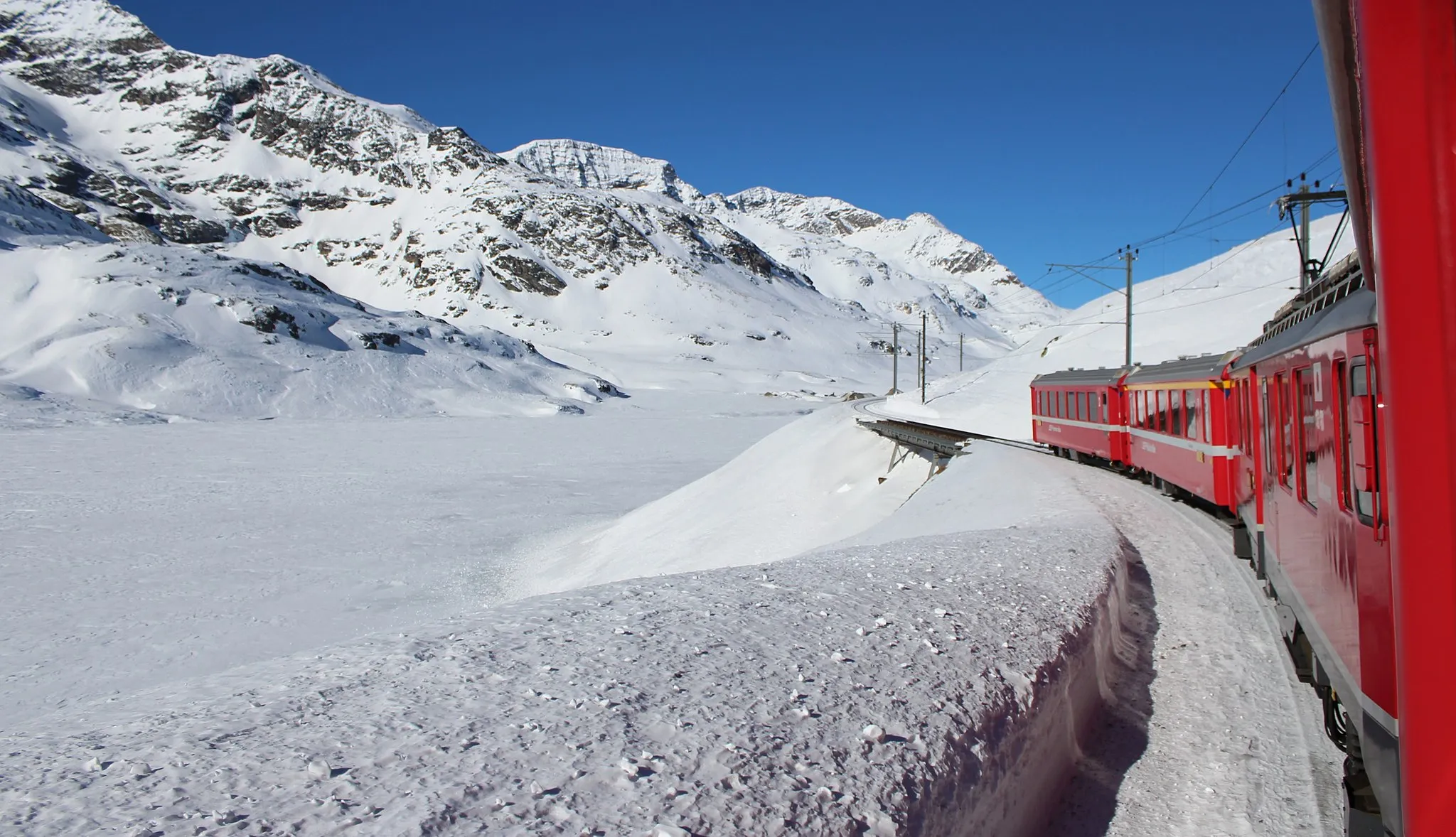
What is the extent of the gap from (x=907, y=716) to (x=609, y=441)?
202 ft

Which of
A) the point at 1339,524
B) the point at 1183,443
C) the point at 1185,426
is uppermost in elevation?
the point at 1185,426

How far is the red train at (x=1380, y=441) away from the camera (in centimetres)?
200

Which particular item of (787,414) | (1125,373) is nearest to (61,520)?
(1125,373)

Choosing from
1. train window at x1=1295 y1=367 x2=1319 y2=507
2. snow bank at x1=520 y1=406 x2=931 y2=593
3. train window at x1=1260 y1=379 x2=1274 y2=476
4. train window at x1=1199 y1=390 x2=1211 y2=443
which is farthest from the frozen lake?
train window at x1=1199 y1=390 x2=1211 y2=443

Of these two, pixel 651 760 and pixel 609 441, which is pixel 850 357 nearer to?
pixel 609 441

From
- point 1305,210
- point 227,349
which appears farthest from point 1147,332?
point 227,349

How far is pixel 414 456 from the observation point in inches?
2133

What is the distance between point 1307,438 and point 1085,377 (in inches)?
753

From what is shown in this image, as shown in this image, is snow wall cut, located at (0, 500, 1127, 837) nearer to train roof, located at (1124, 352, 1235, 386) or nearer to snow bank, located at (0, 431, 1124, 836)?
snow bank, located at (0, 431, 1124, 836)

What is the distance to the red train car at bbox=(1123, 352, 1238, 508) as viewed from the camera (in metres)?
13.9

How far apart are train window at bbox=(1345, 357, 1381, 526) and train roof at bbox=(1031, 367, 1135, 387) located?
1809 cm

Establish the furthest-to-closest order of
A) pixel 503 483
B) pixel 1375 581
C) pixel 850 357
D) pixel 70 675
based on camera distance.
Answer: pixel 850 357 → pixel 503 483 → pixel 70 675 → pixel 1375 581

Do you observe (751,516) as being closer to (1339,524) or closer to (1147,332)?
(1339,524)

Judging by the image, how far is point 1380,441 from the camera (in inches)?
150
